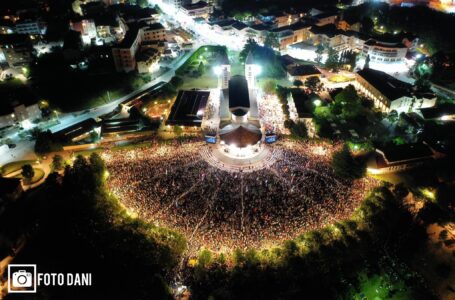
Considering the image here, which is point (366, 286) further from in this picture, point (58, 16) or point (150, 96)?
point (58, 16)

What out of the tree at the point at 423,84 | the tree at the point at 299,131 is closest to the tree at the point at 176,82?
the tree at the point at 299,131

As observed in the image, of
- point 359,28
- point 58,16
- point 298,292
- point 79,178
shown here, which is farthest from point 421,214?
point 58,16

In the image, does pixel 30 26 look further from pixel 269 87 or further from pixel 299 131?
pixel 299 131

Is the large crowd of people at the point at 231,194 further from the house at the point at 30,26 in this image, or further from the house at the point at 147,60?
the house at the point at 30,26

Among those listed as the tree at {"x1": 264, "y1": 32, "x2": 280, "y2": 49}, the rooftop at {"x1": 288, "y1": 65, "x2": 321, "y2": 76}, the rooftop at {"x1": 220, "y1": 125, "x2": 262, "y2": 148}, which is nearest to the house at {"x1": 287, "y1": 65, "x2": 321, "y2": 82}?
the rooftop at {"x1": 288, "y1": 65, "x2": 321, "y2": 76}

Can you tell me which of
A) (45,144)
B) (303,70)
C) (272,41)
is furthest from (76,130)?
(272,41)

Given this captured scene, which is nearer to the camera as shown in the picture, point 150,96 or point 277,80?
point 150,96

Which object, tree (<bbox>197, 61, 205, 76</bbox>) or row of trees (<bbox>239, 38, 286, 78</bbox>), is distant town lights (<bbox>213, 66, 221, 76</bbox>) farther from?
row of trees (<bbox>239, 38, 286, 78</bbox>)
